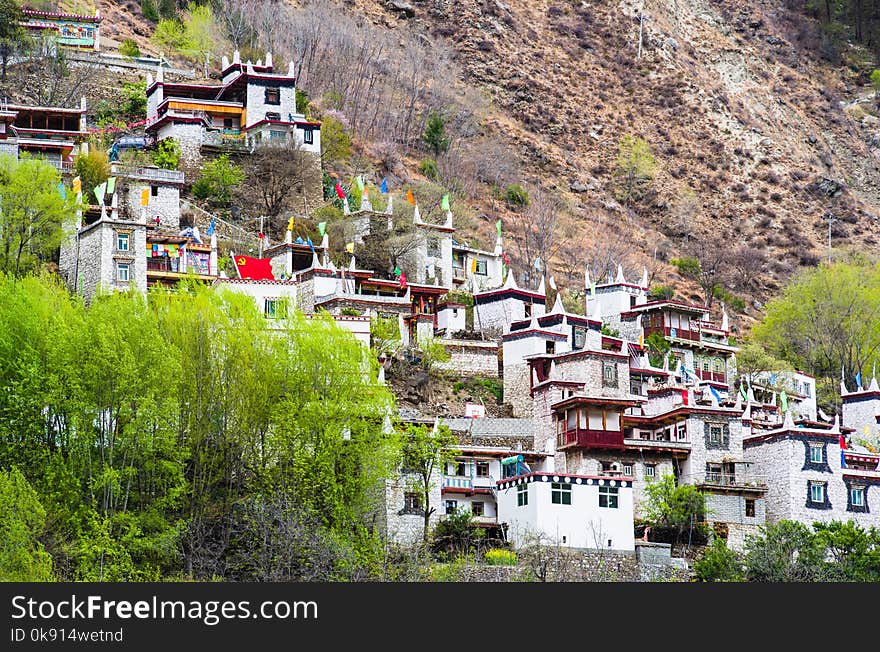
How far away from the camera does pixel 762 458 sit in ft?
236

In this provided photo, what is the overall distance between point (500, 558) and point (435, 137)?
7314 cm

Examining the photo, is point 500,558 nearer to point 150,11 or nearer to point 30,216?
point 30,216

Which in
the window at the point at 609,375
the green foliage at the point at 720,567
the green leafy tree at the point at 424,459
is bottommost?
the green foliage at the point at 720,567

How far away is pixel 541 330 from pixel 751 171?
249 feet

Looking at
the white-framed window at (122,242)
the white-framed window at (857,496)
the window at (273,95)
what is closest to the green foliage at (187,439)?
the white-framed window at (122,242)

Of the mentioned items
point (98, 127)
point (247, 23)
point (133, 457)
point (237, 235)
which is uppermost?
point (247, 23)

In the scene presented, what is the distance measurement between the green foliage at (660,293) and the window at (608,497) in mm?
44917

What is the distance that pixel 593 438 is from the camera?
6988 cm

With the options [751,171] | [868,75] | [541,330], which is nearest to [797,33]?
[868,75]

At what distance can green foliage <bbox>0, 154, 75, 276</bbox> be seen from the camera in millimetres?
79500

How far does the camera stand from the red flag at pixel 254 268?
272ft

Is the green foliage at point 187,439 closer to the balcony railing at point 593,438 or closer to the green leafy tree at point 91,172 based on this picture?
the balcony railing at point 593,438

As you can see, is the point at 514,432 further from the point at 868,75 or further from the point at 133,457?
the point at 868,75

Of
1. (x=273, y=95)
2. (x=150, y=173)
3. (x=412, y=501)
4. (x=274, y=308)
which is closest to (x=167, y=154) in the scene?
(x=150, y=173)
